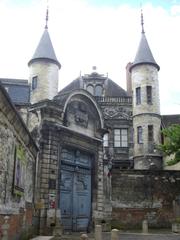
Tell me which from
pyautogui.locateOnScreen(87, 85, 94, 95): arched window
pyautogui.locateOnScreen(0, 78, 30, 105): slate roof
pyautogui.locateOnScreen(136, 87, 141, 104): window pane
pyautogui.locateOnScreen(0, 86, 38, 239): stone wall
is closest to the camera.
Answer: pyautogui.locateOnScreen(0, 86, 38, 239): stone wall

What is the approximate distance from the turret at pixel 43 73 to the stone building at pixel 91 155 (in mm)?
68

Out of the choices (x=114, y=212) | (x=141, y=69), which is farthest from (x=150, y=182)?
(x=141, y=69)

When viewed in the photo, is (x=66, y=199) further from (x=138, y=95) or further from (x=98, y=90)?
(x=98, y=90)

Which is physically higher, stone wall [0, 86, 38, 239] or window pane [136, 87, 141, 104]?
window pane [136, 87, 141, 104]

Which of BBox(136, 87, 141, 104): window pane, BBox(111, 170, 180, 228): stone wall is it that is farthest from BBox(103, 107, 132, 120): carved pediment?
BBox(111, 170, 180, 228): stone wall

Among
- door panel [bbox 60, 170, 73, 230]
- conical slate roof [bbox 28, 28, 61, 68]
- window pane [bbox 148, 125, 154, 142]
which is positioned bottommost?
door panel [bbox 60, 170, 73, 230]

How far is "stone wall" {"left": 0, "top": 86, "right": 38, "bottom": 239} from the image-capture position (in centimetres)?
742

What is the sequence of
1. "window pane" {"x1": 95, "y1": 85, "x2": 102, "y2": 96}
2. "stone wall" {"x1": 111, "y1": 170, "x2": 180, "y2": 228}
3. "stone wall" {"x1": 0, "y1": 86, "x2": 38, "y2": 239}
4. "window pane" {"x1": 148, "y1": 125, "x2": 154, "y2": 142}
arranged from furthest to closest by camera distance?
"window pane" {"x1": 95, "y1": 85, "x2": 102, "y2": 96} → "window pane" {"x1": 148, "y1": 125, "x2": 154, "y2": 142} → "stone wall" {"x1": 111, "y1": 170, "x2": 180, "y2": 228} → "stone wall" {"x1": 0, "y1": 86, "x2": 38, "y2": 239}

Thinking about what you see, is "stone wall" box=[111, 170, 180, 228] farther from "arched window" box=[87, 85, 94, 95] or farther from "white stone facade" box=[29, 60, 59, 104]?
"arched window" box=[87, 85, 94, 95]

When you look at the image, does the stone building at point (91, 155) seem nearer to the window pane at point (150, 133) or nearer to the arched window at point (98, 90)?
the window pane at point (150, 133)

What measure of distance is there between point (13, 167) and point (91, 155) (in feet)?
28.1

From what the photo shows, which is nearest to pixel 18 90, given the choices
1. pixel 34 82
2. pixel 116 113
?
pixel 34 82

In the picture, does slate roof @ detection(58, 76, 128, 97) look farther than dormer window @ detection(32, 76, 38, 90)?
Yes

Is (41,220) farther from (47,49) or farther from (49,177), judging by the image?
(47,49)
